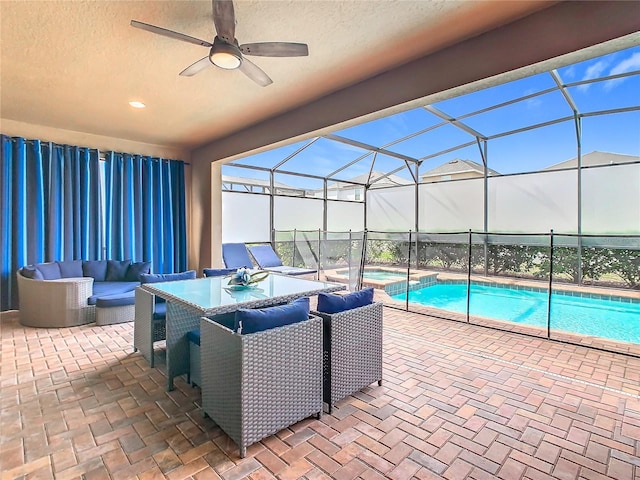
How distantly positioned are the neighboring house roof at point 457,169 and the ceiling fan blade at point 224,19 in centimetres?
679

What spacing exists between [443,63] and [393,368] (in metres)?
2.65

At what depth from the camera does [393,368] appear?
9.65ft

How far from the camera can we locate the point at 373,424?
Answer: 6.90ft

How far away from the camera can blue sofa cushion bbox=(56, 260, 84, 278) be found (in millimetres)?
4719

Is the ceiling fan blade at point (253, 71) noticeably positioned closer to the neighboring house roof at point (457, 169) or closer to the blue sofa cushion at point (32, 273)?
the blue sofa cushion at point (32, 273)

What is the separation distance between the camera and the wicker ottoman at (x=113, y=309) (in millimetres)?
4160

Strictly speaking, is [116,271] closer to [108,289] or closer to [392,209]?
[108,289]

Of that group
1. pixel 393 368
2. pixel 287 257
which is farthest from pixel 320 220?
pixel 393 368

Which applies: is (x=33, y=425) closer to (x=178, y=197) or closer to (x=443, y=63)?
(x=443, y=63)

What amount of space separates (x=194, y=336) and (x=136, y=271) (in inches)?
126

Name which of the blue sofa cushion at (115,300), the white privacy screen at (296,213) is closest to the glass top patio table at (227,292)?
the blue sofa cushion at (115,300)

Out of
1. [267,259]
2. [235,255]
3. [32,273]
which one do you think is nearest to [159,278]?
[32,273]

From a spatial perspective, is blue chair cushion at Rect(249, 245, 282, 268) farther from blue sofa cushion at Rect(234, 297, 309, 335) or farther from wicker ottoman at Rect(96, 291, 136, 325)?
blue sofa cushion at Rect(234, 297, 309, 335)

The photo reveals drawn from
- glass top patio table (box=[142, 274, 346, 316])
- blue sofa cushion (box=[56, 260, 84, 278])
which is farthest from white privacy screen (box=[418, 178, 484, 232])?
blue sofa cushion (box=[56, 260, 84, 278])
